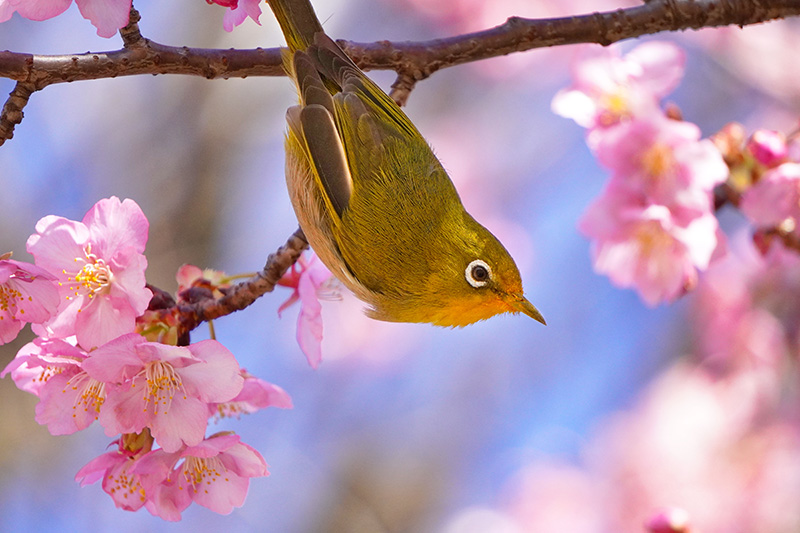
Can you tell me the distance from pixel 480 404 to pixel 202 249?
268cm

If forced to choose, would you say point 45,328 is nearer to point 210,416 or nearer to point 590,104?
point 210,416

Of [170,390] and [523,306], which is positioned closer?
[170,390]

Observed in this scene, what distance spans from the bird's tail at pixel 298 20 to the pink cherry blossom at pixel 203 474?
3.80ft

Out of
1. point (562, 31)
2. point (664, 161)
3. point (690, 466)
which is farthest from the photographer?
point (690, 466)

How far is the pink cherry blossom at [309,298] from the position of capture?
1.95 meters

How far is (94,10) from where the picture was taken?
1.46 metres

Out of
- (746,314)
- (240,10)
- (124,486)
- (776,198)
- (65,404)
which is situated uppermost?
(746,314)

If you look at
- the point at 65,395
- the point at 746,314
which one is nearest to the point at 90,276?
the point at 65,395

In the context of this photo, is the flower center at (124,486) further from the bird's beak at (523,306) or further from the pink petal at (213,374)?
the bird's beak at (523,306)

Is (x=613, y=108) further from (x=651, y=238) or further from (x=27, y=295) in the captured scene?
(x=27, y=295)

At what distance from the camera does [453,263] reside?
78.2 inches

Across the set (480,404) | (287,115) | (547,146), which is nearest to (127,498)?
(287,115)

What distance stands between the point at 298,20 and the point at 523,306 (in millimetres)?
1061

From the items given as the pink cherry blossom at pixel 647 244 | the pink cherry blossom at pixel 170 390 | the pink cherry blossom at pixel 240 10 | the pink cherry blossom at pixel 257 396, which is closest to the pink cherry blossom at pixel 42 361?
the pink cherry blossom at pixel 170 390
